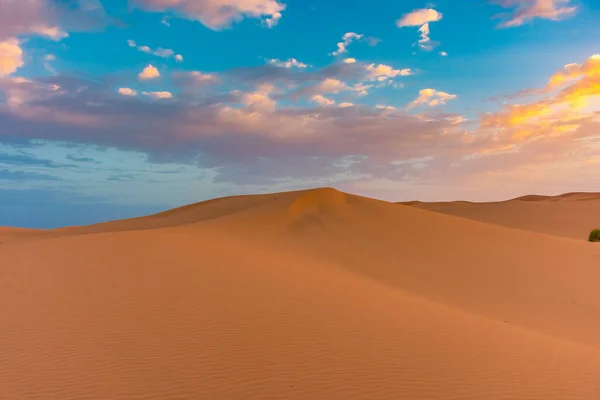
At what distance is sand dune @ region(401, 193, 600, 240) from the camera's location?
4181 centimetres

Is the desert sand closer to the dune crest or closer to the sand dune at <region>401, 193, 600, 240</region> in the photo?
the dune crest

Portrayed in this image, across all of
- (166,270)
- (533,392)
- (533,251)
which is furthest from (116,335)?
(533,251)

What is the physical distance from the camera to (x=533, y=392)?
5.65 meters

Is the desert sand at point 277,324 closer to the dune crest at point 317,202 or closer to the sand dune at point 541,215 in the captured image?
the dune crest at point 317,202

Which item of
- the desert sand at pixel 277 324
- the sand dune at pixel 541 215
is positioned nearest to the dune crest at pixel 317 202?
the desert sand at pixel 277 324

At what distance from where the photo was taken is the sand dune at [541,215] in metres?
41.8

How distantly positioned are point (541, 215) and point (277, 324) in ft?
162

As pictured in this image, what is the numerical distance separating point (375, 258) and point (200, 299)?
9.69 m

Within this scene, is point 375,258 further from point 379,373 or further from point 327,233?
point 379,373

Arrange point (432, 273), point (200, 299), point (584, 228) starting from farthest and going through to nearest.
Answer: point (584, 228)
point (432, 273)
point (200, 299)

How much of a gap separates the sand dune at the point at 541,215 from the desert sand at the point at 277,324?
28.0 m

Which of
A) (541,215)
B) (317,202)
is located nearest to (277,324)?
(317,202)

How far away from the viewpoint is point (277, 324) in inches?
298

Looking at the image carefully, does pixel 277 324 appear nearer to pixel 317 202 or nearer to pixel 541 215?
pixel 317 202
